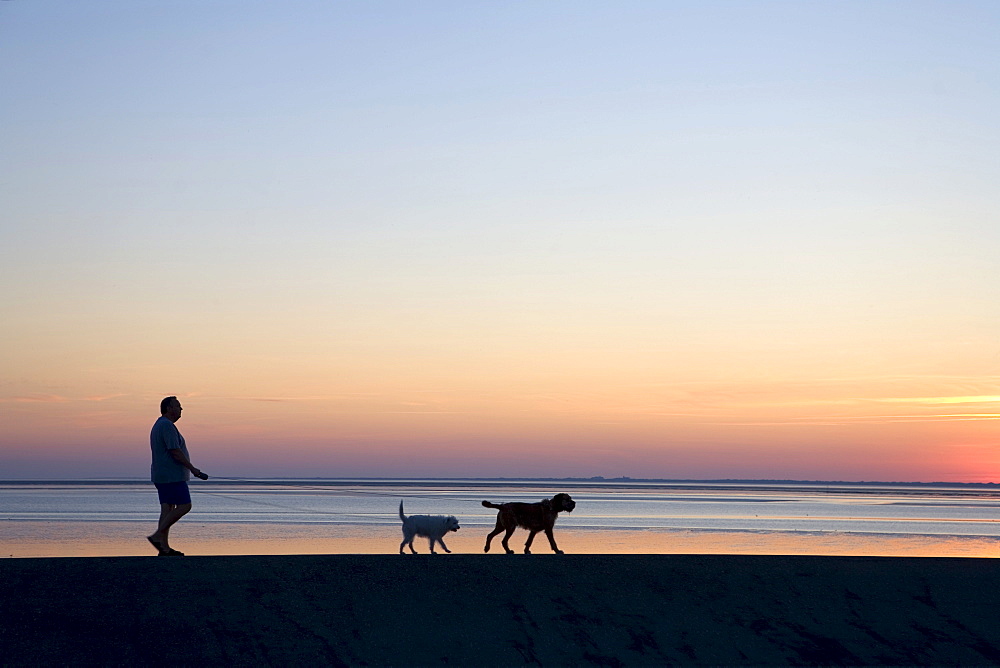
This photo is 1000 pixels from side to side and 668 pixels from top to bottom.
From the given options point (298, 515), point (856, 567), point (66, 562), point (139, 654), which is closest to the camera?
point (139, 654)

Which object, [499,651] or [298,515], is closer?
[499,651]

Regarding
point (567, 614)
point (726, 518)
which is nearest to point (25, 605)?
point (567, 614)

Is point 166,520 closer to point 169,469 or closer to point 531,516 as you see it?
point 169,469

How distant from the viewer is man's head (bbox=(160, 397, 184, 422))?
10.1m

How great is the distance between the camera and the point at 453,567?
8742 millimetres

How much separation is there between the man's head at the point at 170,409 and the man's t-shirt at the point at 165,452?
5.4 inches

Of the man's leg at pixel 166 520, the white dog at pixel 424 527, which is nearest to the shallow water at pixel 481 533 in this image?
the white dog at pixel 424 527

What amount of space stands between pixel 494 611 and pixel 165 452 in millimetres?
3997

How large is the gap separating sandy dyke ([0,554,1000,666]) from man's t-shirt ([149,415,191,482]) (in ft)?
4.85

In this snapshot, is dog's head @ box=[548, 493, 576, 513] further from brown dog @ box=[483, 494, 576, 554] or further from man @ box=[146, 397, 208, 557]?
man @ box=[146, 397, 208, 557]

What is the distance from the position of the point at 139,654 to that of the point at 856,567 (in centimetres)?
622

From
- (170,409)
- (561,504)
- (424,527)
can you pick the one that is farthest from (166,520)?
(561,504)

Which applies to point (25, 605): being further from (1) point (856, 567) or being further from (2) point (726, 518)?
(2) point (726, 518)

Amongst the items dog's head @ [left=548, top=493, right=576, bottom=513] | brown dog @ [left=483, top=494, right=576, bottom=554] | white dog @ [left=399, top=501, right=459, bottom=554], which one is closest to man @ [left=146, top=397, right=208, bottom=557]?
white dog @ [left=399, top=501, right=459, bottom=554]
